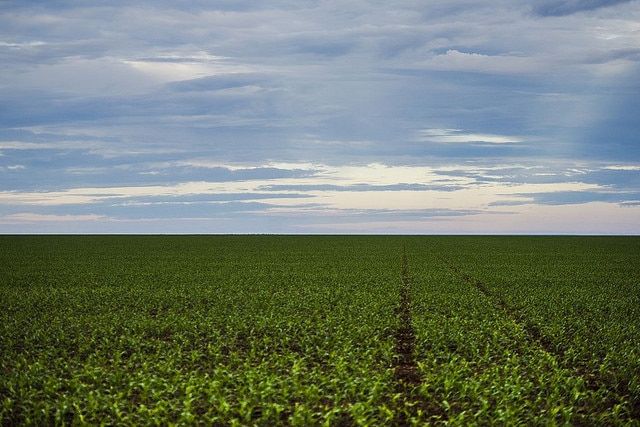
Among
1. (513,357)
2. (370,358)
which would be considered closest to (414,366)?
(370,358)

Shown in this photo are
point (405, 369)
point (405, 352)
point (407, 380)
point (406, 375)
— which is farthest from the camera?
point (405, 352)

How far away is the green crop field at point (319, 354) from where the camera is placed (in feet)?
37.2

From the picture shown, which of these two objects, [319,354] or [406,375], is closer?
[406,375]

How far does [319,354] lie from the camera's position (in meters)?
15.4

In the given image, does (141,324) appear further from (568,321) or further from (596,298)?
(596,298)

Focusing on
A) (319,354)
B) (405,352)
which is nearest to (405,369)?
(405,352)

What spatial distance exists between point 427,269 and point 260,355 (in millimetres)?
27756

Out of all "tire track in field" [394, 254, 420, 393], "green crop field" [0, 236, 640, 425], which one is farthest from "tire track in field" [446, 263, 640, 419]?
"tire track in field" [394, 254, 420, 393]

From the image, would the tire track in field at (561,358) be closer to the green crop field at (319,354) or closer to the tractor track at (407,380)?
the green crop field at (319,354)

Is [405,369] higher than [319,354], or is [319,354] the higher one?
[319,354]

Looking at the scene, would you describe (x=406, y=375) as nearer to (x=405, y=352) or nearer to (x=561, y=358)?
(x=405, y=352)

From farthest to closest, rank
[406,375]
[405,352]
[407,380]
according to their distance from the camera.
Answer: [405,352] < [406,375] < [407,380]

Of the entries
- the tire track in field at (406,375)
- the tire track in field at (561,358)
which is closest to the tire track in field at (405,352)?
the tire track in field at (406,375)

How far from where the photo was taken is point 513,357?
1488 centimetres
